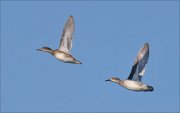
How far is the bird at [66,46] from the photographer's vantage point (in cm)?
5594

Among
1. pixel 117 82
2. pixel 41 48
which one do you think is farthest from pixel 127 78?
pixel 41 48

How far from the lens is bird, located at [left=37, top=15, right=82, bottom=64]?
5594 cm

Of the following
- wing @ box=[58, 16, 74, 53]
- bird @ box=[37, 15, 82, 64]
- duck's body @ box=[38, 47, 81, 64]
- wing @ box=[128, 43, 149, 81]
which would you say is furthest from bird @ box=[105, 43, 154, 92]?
wing @ box=[58, 16, 74, 53]

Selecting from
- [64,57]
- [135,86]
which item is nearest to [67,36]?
[64,57]

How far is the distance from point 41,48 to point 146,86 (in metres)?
11.0

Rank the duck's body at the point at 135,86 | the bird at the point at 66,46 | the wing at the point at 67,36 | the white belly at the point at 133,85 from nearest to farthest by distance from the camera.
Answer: the duck's body at the point at 135,86 < the white belly at the point at 133,85 < the bird at the point at 66,46 < the wing at the point at 67,36

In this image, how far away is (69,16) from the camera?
183 feet

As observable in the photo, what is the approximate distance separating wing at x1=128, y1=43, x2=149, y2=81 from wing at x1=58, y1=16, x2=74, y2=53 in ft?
21.1

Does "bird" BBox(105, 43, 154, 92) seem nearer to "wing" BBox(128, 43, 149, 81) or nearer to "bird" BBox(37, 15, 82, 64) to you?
"wing" BBox(128, 43, 149, 81)

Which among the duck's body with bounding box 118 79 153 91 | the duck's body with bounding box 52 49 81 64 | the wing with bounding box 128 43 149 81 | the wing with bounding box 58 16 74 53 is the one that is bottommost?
the duck's body with bounding box 118 79 153 91

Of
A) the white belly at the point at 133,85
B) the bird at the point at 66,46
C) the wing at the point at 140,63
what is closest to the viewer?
the wing at the point at 140,63

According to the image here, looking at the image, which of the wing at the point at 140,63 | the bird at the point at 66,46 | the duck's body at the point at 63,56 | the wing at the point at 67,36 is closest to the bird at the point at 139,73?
the wing at the point at 140,63

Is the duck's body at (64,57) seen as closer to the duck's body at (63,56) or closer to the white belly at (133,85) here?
the duck's body at (63,56)

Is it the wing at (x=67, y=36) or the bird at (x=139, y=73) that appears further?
the wing at (x=67, y=36)
